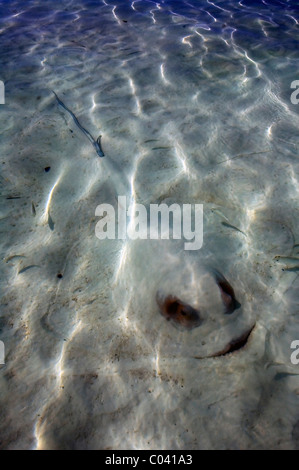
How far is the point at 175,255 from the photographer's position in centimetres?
226

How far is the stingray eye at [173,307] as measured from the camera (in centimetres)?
201

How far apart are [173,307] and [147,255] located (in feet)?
1.61

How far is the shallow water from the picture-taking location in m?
1.75

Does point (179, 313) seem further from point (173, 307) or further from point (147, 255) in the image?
point (147, 255)

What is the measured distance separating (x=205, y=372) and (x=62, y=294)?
3.98 ft

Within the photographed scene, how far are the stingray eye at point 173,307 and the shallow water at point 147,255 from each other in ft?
0.24

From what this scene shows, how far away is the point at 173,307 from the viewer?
201cm

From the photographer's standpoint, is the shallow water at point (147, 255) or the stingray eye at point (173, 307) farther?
the stingray eye at point (173, 307)

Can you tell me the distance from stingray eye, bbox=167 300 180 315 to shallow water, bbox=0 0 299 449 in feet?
0.24

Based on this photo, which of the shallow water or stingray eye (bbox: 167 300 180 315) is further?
stingray eye (bbox: 167 300 180 315)

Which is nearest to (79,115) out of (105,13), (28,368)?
(28,368)

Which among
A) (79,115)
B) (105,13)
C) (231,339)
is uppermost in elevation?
(105,13)
